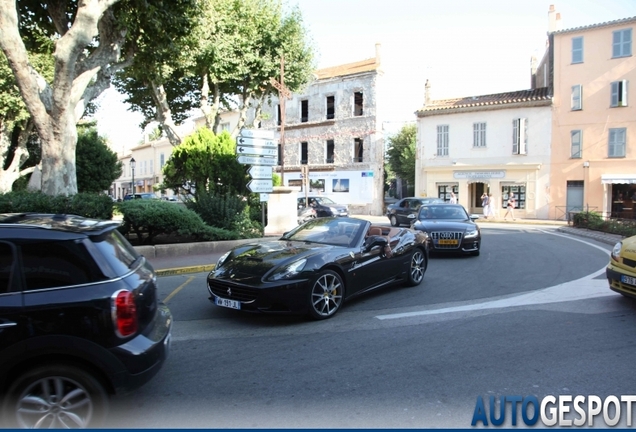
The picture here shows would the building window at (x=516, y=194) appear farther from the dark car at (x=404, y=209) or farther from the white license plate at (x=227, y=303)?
the white license plate at (x=227, y=303)

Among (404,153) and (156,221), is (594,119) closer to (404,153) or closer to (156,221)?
(404,153)

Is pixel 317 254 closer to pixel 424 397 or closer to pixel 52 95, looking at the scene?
pixel 424 397

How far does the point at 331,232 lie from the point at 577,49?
29932 mm

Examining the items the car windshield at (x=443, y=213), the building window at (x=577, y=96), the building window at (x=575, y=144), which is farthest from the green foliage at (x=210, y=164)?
the building window at (x=577, y=96)

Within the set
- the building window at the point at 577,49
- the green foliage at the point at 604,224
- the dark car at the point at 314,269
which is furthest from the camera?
the building window at the point at 577,49

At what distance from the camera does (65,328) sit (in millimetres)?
3043

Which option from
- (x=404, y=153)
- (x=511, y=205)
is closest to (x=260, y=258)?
(x=511, y=205)

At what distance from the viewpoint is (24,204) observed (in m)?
9.34

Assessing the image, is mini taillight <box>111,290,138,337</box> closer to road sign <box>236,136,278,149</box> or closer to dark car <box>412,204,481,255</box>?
dark car <box>412,204,481,255</box>

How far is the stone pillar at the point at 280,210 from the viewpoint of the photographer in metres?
16.0

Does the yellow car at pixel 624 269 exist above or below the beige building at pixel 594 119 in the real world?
below

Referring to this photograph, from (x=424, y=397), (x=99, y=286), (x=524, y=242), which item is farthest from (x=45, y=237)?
(x=524, y=242)

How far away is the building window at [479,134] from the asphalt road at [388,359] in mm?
25897

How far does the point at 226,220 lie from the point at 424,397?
37.3ft
